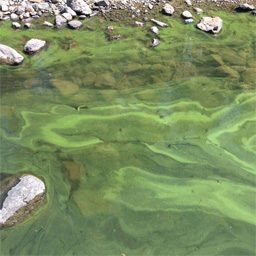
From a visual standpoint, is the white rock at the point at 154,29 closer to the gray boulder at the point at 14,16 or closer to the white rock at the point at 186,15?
the white rock at the point at 186,15

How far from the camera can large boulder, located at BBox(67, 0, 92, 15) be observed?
10.9ft

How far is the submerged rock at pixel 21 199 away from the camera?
1.63m

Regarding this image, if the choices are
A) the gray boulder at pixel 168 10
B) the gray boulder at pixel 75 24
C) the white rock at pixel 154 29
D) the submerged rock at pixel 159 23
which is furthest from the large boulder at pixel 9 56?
the gray boulder at pixel 168 10

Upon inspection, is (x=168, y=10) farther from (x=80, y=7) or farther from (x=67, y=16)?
(x=67, y=16)

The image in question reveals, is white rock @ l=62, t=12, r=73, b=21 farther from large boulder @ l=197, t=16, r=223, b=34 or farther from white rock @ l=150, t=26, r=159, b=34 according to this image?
large boulder @ l=197, t=16, r=223, b=34

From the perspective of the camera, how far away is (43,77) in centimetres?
259

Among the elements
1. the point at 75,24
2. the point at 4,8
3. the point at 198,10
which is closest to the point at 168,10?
the point at 198,10

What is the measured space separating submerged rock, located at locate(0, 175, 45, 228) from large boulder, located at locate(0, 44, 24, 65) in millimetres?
1356

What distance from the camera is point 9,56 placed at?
2660mm

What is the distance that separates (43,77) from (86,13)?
122cm

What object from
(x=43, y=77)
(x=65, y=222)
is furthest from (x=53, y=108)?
(x=65, y=222)

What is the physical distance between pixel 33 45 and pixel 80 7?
89cm

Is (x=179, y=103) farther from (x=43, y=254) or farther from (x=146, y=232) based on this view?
(x=43, y=254)

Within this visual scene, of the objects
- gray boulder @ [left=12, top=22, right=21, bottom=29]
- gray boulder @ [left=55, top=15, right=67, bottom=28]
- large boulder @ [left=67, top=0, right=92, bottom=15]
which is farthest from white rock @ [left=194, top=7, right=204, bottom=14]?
gray boulder @ [left=12, top=22, right=21, bottom=29]
